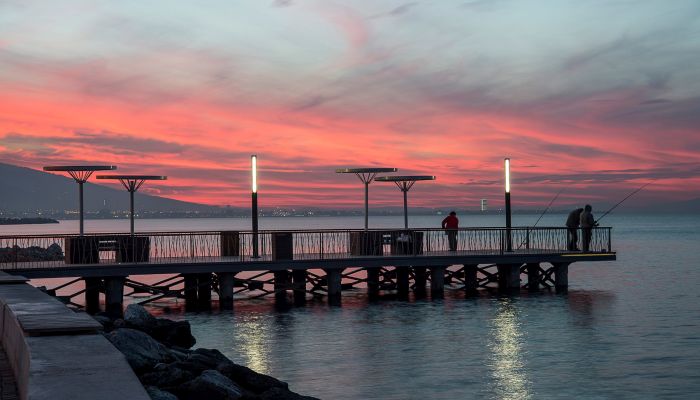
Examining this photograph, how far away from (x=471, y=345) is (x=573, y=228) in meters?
13.9

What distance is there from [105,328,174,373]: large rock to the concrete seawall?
1638mm

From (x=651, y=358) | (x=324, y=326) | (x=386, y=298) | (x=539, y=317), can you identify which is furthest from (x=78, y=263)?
(x=651, y=358)

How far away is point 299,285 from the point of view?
34594mm

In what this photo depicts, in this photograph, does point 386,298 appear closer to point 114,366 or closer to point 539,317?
point 539,317

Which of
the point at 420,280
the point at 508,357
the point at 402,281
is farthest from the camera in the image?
the point at 420,280

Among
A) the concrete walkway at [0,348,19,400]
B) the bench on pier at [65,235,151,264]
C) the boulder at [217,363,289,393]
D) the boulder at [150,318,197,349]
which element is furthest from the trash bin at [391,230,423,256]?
the concrete walkway at [0,348,19,400]

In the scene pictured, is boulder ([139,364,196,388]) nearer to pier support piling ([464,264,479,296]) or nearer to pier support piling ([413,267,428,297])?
pier support piling ([413,267,428,297])

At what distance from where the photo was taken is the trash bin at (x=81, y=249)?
3041cm

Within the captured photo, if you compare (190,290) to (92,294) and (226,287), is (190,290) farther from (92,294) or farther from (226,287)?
(92,294)

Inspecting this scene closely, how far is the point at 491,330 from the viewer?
27.4 metres

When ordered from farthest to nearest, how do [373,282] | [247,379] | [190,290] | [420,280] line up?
[420,280] → [373,282] → [190,290] → [247,379]

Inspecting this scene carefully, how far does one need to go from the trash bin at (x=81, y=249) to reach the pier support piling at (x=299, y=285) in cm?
777

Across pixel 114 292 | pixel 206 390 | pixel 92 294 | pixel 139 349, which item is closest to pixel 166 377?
pixel 206 390

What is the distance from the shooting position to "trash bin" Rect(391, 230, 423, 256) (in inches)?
1379
